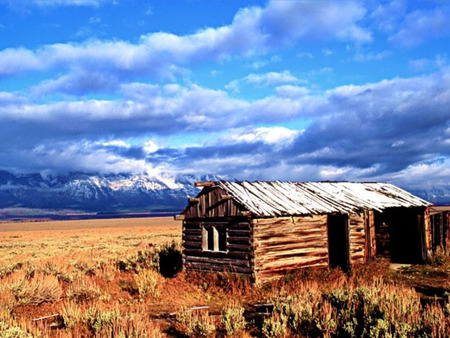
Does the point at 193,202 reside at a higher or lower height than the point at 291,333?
higher

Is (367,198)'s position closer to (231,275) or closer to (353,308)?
(231,275)

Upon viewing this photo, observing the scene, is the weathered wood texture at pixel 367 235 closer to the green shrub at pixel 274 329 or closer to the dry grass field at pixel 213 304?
the dry grass field at pixel 213 304

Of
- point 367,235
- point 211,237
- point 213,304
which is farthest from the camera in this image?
point 367,235

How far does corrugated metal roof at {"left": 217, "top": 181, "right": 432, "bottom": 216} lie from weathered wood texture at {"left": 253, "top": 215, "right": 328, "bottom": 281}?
457 mm

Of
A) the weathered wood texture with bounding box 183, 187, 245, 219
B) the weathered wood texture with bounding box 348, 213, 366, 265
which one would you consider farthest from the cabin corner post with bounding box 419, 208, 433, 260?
the weathered wood texture with bounding box 183, 187, 245, 219

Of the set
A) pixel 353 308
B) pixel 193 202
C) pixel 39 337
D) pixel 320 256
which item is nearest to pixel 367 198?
pixel 320 256

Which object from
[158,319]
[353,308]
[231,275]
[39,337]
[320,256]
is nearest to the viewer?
[39,337]

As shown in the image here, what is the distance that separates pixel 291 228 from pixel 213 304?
471 cm

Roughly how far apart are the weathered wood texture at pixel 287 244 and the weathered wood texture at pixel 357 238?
5.30 ft

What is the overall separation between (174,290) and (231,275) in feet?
6.85

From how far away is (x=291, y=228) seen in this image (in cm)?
1591

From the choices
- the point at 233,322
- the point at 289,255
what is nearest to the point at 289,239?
the point at 289,255

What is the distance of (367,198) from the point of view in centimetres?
2000

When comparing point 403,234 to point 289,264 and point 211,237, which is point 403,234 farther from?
point 211,237
